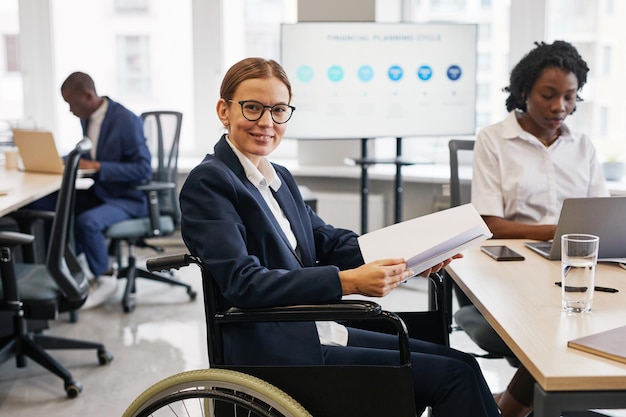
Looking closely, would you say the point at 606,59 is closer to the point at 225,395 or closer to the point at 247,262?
the point at 247,262

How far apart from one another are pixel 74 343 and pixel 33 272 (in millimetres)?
381

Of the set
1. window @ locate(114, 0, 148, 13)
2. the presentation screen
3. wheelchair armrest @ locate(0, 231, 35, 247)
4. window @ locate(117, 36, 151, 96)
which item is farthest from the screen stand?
window @ locate(114, 0, 148, 13)

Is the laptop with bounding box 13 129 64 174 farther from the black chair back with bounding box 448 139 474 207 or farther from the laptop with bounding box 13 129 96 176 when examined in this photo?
the black chair back with bounding box 448 139 474 207

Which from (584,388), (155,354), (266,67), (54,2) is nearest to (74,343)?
(155,354)

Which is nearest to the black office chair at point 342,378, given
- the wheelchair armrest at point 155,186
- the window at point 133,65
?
the wheelchair armrest at point 155,186

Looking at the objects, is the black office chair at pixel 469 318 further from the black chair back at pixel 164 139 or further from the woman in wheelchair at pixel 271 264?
the black chair back at pixel 164 139

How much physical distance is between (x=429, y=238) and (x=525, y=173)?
960 millimetres

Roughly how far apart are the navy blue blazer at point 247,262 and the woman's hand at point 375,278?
0.09 feet

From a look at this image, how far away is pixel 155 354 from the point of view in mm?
3227

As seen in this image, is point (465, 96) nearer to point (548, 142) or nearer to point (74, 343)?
point (548, 142)

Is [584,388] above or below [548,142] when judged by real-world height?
below

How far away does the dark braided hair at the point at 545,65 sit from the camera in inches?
94.7

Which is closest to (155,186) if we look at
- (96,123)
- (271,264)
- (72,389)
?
(96,123)

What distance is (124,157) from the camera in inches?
156
